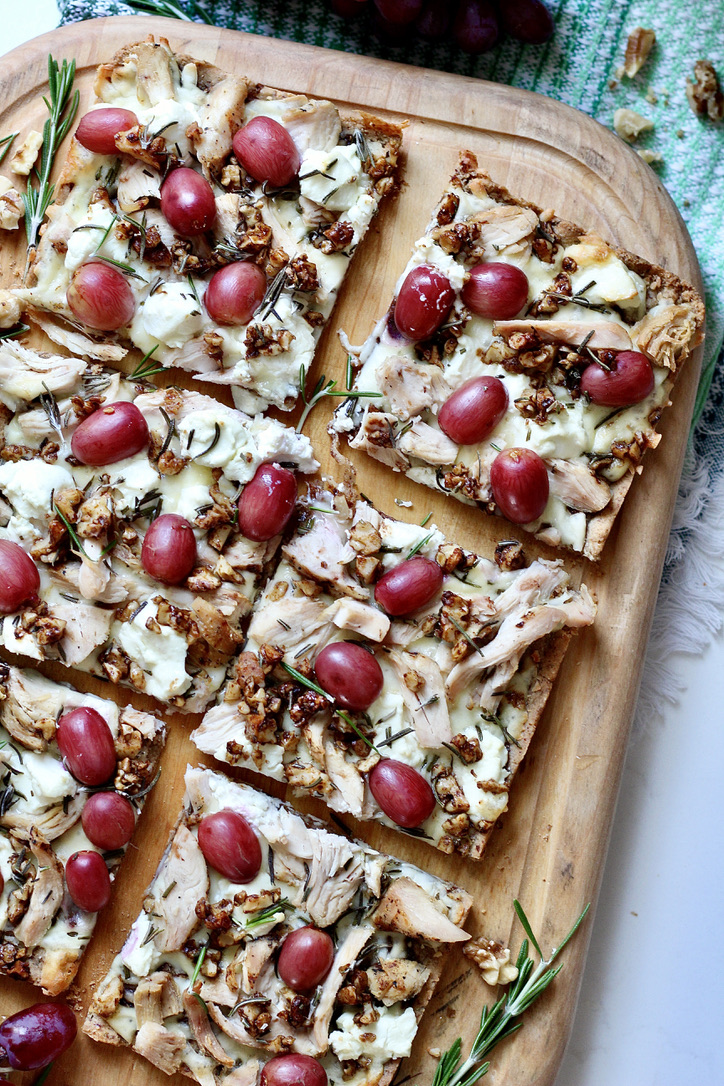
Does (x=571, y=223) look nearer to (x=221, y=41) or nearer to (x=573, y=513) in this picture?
(x=573, y=513)

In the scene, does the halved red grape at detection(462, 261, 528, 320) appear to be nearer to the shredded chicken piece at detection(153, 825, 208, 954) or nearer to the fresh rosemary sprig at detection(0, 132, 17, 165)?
the fresh rosemary sprig at detection(0, 132, 17, 165)

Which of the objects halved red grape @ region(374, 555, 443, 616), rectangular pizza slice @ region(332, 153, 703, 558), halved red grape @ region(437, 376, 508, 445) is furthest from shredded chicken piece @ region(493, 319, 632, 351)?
halved red grape @ region(374, 555, 443, 616)

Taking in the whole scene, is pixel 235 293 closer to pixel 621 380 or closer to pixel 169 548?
pixel 169 548

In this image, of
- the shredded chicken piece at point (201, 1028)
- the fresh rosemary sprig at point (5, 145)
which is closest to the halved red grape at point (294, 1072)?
the shredded chicken piece at point (201, 1028)

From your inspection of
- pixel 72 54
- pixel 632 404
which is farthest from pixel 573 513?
pixel 72 54

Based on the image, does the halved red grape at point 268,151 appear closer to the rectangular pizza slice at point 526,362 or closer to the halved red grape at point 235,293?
the halved red grape at point 235,293

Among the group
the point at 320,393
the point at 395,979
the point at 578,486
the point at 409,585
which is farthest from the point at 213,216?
the point at 395,979
